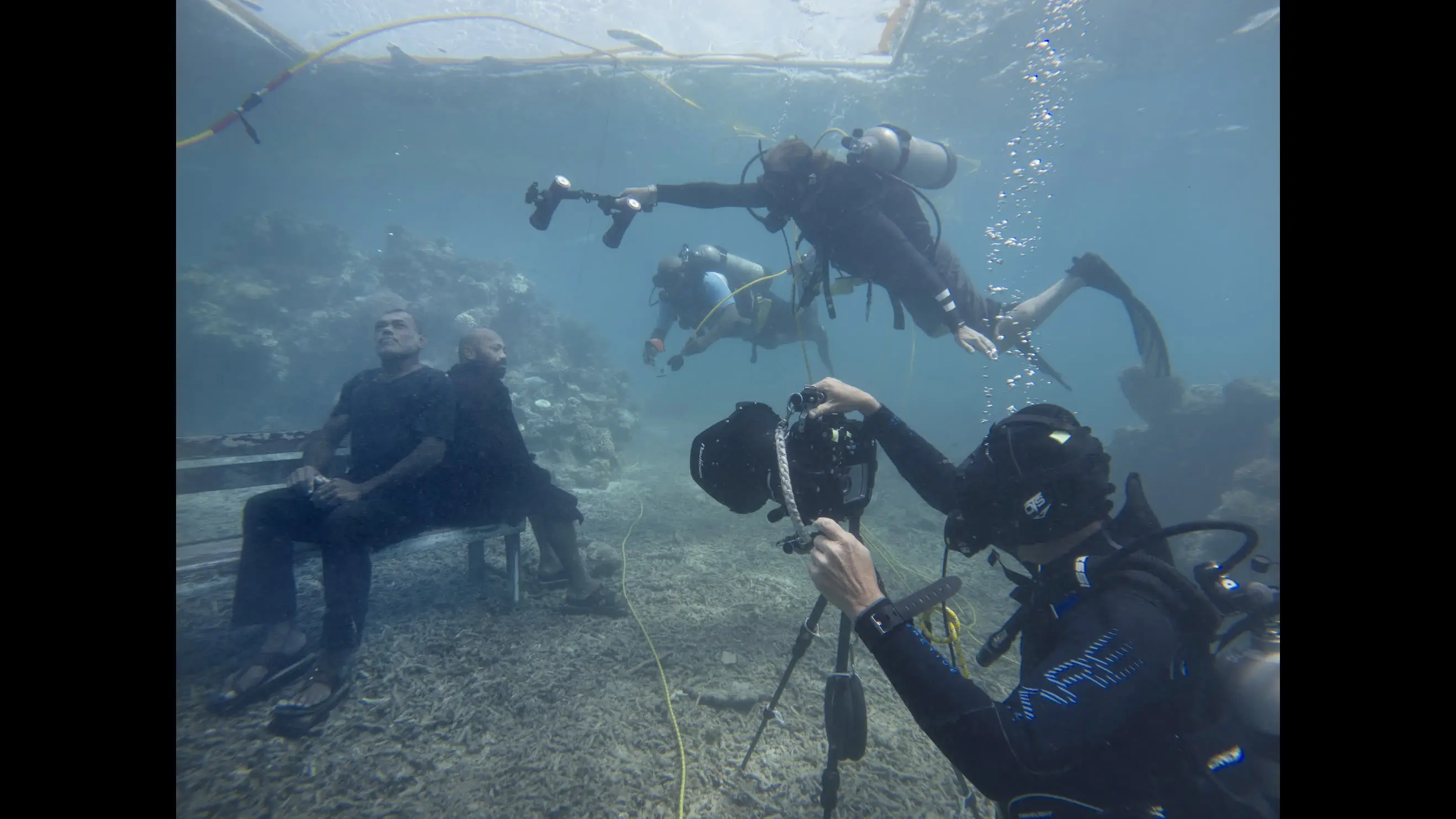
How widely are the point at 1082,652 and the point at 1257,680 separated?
890 millimetres

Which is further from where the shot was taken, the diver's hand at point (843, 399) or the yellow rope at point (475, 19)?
the yellow rope at point (475, 19)

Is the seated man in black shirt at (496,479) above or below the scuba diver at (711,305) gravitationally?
below

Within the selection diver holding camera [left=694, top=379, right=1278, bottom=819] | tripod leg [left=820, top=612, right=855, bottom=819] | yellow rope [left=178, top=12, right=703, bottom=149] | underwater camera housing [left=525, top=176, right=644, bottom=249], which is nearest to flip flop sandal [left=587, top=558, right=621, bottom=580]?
underwater camera housing [left=525, top=176, right=644, bottom=249]

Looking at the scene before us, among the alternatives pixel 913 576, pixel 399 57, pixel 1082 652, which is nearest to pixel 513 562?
pixel 1082 652

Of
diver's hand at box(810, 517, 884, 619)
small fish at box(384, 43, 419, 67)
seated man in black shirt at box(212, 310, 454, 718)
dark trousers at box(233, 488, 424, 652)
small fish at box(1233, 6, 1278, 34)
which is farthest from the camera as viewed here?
small fish at box(384, 43, 419, 67)

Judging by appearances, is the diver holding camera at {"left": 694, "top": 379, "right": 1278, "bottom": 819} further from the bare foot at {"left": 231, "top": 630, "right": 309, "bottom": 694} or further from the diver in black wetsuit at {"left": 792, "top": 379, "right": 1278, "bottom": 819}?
the bare foot at {"left": 231, "top": 630, "right": 309, "bottom": 694}

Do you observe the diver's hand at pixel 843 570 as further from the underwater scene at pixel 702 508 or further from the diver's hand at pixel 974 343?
the diver's hand at pixel 974 343

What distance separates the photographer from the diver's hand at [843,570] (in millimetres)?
1793

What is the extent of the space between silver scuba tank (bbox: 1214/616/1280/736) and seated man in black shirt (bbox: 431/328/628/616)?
13.7 feet

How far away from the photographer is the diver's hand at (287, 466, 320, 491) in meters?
3.72

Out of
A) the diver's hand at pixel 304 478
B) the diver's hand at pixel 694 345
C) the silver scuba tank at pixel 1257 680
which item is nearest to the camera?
the silver scuba tank at pixel 1257 680

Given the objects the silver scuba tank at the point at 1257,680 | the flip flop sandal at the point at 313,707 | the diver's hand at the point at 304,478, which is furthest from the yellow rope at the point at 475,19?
the silver scuba tank at the point at 1257,680
